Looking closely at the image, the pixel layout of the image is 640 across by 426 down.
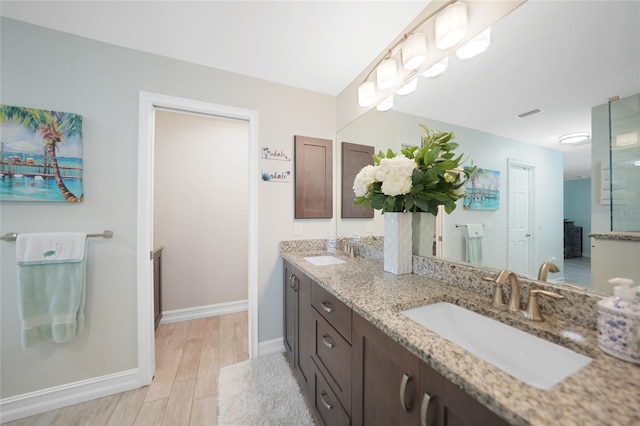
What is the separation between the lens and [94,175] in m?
1.52

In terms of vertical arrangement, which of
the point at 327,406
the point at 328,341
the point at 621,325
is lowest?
the point at 327,406

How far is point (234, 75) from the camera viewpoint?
6.20 ft

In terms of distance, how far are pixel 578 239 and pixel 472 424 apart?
2.31 ft

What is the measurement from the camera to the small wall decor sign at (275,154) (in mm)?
1975

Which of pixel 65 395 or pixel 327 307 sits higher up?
pixel 327 307

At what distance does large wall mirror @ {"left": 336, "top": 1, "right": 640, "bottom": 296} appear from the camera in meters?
0.68

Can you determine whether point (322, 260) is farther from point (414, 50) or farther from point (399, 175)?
point (414, 50)

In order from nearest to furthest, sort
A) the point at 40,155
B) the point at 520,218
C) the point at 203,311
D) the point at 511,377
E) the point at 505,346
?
the point at 511,377, the point at 505,346, the point at 520,218, the point at 40,155, the point at 203,311

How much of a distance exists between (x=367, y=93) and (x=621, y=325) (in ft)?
5.75

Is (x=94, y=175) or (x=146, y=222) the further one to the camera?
(x=146, y=222)

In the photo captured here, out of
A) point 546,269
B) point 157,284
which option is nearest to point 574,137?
point 546,269

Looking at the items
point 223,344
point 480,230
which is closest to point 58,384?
point 223,344

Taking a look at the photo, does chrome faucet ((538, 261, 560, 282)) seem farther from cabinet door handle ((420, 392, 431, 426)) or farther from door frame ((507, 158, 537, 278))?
cabinet door handle ((420, 392, 431, 426))

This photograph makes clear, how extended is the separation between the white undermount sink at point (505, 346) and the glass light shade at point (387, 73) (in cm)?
143
